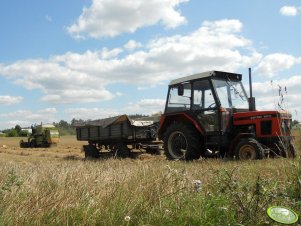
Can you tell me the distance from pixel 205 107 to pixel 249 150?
176 centimetres

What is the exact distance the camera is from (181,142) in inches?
494

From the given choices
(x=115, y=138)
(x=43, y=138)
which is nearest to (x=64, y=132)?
(x=43, y=138)

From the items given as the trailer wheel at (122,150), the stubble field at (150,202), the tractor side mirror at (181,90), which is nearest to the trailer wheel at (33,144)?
the trailer wheel at (122,150)

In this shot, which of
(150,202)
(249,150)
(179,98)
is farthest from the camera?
(179,98)

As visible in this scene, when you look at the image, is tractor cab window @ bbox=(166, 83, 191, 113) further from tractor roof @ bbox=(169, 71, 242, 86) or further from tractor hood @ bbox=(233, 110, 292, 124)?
tractor hood @ bbox=(233, 110, 292, 124)

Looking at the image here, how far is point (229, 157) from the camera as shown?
37.9 feet

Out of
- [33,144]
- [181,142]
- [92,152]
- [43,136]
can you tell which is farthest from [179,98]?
[33,144]

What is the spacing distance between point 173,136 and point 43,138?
23.0 metres

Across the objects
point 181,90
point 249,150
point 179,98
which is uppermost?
point 181,90

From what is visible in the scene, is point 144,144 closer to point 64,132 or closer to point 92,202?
point 92,202

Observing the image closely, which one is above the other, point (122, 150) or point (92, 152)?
point (122, 150)

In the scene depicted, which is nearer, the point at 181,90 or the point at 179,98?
the point at 181,90

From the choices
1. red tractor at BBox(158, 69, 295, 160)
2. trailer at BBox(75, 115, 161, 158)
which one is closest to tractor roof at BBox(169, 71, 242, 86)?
red tractor at BBox(158, 69, 295, 160)

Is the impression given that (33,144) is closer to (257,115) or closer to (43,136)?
(43,136)
